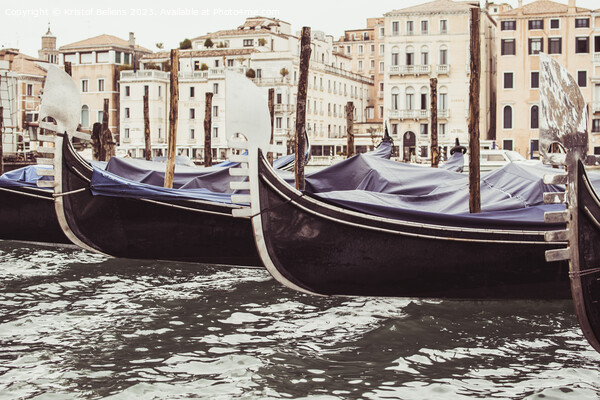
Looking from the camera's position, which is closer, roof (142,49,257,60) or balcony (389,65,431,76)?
balcony (389,65,431,76)

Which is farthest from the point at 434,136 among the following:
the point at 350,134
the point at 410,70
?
the point at 410,70

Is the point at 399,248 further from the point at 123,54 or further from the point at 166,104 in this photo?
the point at 123,54

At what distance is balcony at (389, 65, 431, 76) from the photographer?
35.8m

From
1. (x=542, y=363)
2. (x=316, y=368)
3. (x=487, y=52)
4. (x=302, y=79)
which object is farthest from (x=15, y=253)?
(x=487, y=52)

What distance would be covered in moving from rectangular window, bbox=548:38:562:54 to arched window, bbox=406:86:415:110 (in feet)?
21.0

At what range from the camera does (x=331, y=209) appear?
615 centimetres

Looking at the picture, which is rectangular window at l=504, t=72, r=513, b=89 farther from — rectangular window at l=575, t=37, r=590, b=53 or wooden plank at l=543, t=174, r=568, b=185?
wooden plank at l=543, t=174, r=568, b=185

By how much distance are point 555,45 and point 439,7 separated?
5.65 meters

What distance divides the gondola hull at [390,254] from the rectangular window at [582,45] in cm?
2802

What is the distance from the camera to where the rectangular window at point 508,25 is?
32.3 meters

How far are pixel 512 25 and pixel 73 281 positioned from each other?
90.0 feet

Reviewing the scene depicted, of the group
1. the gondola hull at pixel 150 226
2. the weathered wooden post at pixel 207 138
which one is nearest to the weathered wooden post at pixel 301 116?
the gondola hull at pixel 150 226

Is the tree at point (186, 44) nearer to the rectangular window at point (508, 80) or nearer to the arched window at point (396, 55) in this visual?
the arched window at point (396, 55)

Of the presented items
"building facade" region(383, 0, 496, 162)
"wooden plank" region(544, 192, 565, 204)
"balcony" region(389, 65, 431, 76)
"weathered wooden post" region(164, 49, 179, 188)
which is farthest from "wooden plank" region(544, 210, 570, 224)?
"balcony" region(389, 65, 431, 76)
